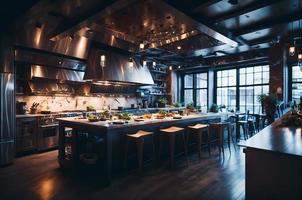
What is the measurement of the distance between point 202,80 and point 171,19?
19.9 ft

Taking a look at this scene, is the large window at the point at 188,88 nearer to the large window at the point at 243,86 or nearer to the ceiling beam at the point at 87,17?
the large window at the point at 243,86

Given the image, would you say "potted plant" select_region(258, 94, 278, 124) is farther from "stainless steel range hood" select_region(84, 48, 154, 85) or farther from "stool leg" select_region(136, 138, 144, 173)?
"stool leg" select_region(136, 138, 144, 173)

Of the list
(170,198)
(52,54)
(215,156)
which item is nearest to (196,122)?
(215,156)

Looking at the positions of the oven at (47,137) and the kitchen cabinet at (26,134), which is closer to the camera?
the kitchen cabinet at (26,134)

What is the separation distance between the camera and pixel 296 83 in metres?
6.75

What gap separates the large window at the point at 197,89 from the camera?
9.56 meters

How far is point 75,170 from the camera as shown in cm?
381

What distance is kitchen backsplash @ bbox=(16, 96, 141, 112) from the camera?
5.93 m

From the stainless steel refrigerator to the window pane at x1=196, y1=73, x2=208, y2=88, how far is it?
761 centimetres

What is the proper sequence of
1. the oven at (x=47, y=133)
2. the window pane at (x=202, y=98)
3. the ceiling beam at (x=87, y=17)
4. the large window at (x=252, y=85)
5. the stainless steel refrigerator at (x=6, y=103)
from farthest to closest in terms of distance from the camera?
the window pane at (x=202, y=98) < the large window at (x=252, y=85) < the oven at (x=47, y=133) < the stainless steel refrigerator at (x=6, y=103) < the ceiling beam at (x=87, y=17)

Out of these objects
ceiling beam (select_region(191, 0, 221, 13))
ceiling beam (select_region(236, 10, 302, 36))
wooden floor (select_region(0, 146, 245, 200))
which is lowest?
wooden floor (select_region(0, 146, 245, 200))

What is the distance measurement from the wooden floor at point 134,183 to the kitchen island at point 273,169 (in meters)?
0.63

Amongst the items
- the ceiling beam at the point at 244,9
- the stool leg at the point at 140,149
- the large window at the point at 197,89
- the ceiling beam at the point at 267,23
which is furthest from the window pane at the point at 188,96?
the stool leg at the point at 140,149

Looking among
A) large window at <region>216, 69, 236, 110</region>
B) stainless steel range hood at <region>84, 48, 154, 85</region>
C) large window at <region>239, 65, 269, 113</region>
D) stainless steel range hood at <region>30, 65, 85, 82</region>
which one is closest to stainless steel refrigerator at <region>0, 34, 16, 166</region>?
stainless steel range hood at <region>30, 65, 85, 82</region>
